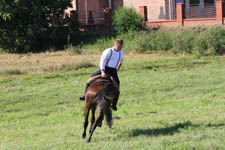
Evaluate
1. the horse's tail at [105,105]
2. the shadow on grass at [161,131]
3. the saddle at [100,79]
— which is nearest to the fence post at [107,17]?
the saddle at [100,79]

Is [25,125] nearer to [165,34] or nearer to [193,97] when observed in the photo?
[193,97]

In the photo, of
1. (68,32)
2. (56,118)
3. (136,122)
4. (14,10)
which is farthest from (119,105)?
(68,32)

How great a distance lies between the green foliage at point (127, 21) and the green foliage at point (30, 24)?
14.4 ft

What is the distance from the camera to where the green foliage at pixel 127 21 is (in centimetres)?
3422

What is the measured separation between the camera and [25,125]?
40.6 feet

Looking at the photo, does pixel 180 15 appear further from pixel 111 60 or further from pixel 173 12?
pixel 111 60

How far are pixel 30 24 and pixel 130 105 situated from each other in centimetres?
2029

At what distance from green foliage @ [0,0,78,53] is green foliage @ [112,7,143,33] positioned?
14.4ft

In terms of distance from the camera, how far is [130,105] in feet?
48.8

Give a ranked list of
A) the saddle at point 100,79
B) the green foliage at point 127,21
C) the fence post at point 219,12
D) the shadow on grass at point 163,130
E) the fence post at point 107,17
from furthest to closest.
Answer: the fence post at point 107,17 < the green foliage at point 127,21 < the fence post at point 219,12 < the saddle at point 100,79 < the shadow on grass at point 163,130

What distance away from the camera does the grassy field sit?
921 centimetres

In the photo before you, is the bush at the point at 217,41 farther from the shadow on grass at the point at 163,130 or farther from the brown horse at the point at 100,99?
the brown horse at the point at 100,99

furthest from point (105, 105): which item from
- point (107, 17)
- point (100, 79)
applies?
point (107, 17)

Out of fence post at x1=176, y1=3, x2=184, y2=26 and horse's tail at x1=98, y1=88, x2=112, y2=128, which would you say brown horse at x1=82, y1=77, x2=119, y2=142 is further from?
fence post at x1=176, y1=3, x2=184, y2=26
